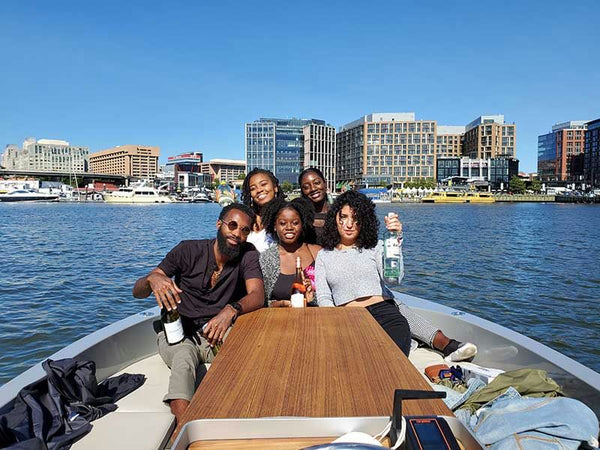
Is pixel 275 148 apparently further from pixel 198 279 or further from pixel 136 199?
pixel 198 279

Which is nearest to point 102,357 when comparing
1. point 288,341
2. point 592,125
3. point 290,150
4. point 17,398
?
point 17,398

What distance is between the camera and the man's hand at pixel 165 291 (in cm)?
260

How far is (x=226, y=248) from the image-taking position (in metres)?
3.06

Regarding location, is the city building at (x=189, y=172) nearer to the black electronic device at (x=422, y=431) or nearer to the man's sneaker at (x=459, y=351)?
the man's sneaker at (x=459, y=351)

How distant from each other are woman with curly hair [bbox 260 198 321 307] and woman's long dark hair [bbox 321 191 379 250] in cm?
27

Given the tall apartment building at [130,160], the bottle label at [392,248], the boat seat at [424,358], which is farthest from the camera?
the tall apartment building at [130,160]

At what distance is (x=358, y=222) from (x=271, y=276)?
2.85 ft

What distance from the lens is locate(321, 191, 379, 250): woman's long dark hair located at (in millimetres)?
3555

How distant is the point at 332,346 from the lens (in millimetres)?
2031

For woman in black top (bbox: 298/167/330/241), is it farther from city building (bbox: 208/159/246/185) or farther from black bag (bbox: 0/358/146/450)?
city building (bbox: 208/159/246/185)

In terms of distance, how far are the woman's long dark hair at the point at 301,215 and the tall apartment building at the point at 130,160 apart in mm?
186803

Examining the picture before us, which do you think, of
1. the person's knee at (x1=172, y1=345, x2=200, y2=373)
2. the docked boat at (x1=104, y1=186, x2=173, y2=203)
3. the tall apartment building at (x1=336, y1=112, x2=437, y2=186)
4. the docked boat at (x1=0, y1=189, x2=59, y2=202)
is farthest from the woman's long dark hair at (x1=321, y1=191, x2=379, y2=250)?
the tall apartment building at (x1=336, y1=112, x2=437, y2=186)

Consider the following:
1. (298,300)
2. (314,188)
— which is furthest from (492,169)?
(298,300)

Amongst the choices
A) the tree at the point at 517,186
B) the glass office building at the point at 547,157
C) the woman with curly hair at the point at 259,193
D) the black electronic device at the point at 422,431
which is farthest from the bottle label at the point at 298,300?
the glass office building at the point at 547,157
